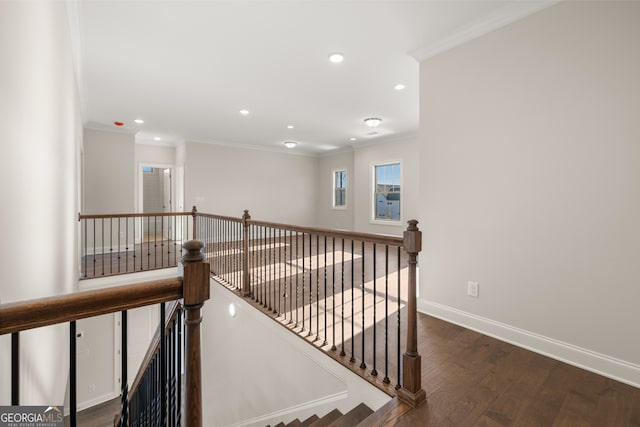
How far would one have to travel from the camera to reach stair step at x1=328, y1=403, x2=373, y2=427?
1.91 meters

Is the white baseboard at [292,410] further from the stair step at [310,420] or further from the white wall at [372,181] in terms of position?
the white wall at [372,181]

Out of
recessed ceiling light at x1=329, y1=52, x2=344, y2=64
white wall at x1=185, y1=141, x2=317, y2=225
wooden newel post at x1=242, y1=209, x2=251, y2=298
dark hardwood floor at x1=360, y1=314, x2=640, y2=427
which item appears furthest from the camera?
white wall at x1=185, y1=141, x2=317, y2=225

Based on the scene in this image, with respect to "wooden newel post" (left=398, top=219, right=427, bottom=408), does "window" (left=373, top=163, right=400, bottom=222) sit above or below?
above

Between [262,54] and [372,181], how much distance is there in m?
5.00

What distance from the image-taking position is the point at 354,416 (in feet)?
6.42

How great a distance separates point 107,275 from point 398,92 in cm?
509

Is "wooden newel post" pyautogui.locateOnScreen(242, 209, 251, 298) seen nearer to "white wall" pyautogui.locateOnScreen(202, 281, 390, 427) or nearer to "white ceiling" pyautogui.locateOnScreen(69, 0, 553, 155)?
"white wall" pyautogui.locateOnScreen(202, 281, 390, 427)

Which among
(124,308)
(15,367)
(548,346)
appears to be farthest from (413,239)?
(15,367)

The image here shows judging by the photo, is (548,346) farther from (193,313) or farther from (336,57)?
(336,57)

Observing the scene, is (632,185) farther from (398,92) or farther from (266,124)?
(266,124)

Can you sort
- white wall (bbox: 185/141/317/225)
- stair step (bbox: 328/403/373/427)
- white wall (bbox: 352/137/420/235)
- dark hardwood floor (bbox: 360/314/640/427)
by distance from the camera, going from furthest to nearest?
white wall (bbox: 185/141/317/225) < white wall (bbox: 352/137/420/235) < stair step (bbox: 328/403/373/427) < dark hardwood floor (bbox: 360/314/640/427)

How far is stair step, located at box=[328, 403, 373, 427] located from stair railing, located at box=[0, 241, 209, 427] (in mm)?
1246

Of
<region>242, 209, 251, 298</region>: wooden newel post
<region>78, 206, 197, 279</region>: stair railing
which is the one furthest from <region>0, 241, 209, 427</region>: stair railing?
<region>78, 206, 197, 279</region>: stair railing

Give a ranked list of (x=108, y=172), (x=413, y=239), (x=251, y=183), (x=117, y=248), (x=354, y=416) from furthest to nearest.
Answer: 1. (x=251, y=183)
2. (x=117, y=248)
3. (x=108, y=172)
4. (x=354, y=416)
5. (x=413, y=239)
